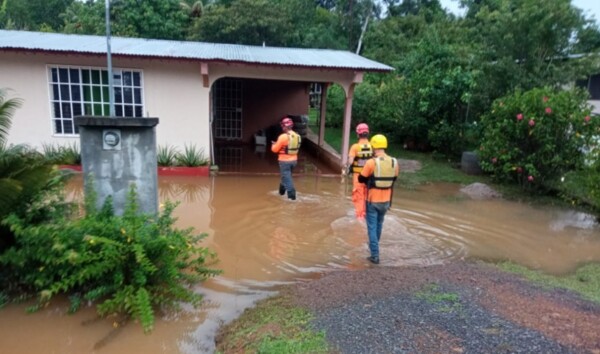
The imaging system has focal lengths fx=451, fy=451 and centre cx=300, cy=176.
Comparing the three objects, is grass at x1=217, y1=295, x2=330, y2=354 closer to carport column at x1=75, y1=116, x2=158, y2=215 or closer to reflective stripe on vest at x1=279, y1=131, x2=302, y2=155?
carport column at x1=75, y1=116, x2=158, y2=215

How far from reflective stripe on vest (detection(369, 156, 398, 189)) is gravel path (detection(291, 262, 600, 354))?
1.11 m

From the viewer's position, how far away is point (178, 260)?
192 inches

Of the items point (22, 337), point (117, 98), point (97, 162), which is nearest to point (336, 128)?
point (117, 98)

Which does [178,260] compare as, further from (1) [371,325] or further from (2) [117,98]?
(2) [117,98]

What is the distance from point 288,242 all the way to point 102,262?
119 inches

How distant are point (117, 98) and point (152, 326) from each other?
307 inches

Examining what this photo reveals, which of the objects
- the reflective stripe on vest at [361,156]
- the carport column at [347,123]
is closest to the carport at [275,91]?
the carport column at [347,123]

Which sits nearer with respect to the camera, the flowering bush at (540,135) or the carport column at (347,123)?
the flowering bush at (540,135)

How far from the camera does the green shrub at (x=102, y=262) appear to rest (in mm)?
4113

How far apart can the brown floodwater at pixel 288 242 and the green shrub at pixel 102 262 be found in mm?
211

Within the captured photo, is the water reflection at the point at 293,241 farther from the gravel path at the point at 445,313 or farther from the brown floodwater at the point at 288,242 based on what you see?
the gravel path at the point at 445,313

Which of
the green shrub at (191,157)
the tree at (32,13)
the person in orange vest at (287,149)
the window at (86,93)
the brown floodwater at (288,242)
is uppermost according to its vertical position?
the tree at (32,13)

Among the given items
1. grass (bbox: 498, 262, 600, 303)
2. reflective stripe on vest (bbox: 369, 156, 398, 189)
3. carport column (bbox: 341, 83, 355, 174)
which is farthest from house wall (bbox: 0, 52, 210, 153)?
grass (bbox: 498, 262, 600, 303)

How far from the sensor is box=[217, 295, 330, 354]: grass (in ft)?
11.9
